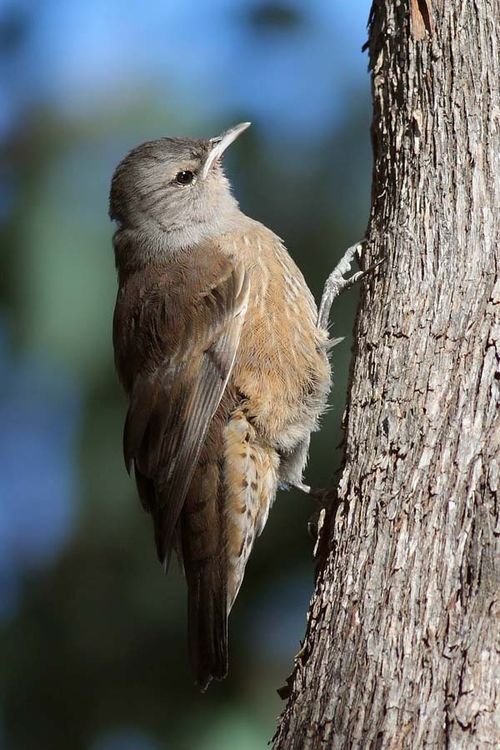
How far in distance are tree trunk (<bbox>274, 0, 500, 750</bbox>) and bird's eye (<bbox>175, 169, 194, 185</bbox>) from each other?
130 centimetres

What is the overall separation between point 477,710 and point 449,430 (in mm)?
718

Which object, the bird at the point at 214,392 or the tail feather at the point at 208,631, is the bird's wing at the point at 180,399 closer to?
the bird at the point at 214,392

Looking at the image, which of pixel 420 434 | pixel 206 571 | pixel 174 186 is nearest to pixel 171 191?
pixel 174 186

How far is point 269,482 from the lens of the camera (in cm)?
402

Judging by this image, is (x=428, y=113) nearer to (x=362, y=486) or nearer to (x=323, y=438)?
(x=362, y=486)

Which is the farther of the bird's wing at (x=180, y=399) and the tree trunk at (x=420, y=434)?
the bird's wing at (x=180, y=399)

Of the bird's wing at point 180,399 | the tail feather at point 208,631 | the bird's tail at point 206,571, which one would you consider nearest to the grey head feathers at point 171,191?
the bird's wing at point 180,399

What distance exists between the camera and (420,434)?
109 inches

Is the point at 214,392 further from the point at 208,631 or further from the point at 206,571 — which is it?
the point at 208,631

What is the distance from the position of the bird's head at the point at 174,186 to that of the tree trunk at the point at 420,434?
1243 millimetres

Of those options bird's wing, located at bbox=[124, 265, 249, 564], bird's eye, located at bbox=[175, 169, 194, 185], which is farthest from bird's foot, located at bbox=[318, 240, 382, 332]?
bird's eye, located at bbox=[175, 169, 194, 185]

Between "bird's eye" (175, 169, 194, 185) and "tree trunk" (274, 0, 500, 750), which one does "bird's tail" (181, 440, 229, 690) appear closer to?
"tree trunk" (274, 0, 500, 750)

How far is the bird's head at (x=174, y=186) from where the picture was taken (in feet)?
15.2

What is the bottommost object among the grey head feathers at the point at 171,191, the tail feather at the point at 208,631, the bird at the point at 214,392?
the tail feather at the point at 208,631
